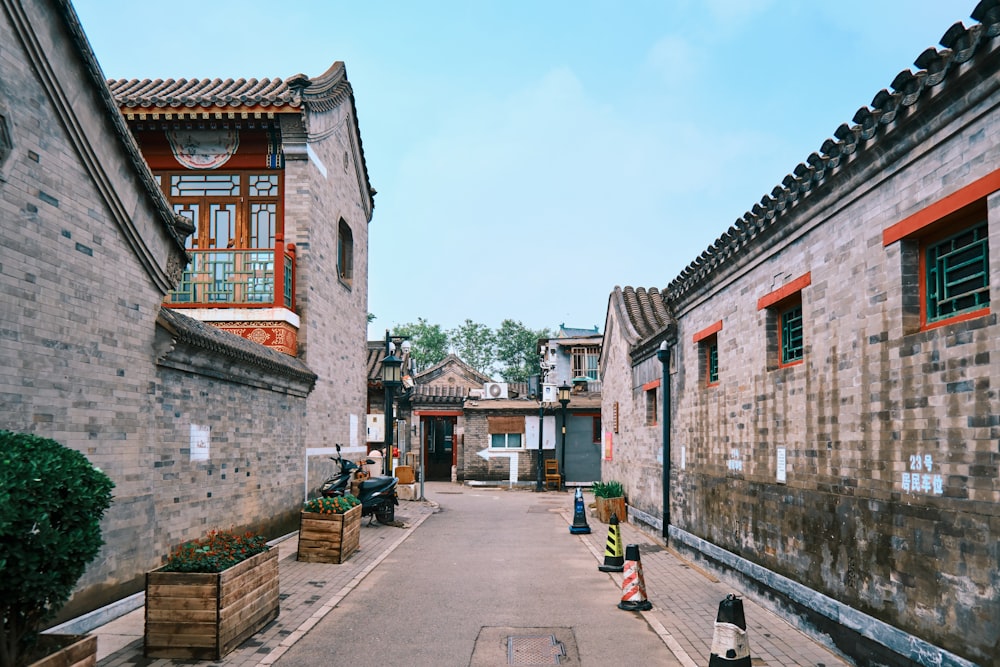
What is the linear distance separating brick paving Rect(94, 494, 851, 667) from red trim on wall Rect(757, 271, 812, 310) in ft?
12.2

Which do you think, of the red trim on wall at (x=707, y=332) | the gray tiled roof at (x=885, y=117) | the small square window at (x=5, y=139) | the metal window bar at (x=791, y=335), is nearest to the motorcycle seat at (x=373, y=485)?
the red trim on wall at (x=707, y=332)

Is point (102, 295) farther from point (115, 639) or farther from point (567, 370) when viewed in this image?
point (567, 370)

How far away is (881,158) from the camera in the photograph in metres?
6.85

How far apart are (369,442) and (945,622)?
26.0 meters

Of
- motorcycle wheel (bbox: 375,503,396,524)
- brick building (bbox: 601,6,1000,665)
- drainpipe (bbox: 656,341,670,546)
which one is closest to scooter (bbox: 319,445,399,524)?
motorcycle wheel (bbox: 375,503,396,524)

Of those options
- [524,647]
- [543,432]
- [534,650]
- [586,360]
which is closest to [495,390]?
[543,432]

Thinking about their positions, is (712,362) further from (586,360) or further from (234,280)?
(586,360)

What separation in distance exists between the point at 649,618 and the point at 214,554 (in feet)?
15.6

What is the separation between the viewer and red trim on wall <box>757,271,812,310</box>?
8.60m

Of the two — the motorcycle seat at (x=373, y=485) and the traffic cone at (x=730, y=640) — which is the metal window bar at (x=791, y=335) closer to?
the traffic cone at (x=730, y=640)

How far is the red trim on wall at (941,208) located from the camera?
5420 mm

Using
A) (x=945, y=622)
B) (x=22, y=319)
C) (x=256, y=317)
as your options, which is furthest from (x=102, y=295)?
(x=945, y=622)

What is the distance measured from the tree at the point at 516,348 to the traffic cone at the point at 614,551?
57.4 metres

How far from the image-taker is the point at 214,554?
24.1 ft
